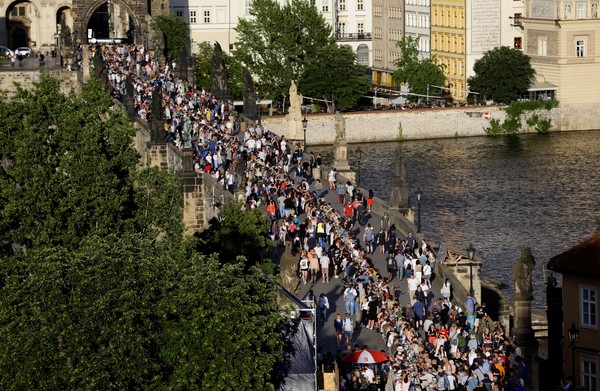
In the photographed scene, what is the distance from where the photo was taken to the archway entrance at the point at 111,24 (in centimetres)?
10744

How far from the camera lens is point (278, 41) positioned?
408 feet

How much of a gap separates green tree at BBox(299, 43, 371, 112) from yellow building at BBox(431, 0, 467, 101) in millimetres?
9142

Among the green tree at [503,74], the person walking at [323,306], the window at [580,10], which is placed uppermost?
the window at [580,10]

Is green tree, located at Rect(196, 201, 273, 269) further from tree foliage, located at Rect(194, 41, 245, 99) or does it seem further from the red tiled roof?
tree foliage, located at Rect(194, 41, 245, 99)

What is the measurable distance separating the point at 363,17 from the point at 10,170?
9466cm

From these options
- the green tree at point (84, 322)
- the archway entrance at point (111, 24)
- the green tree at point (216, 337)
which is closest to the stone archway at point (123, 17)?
the archway entrance at point (111, 24)

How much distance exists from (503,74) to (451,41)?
398 inches

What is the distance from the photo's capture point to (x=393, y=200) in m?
64.2

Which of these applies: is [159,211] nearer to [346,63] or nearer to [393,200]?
[393,200]

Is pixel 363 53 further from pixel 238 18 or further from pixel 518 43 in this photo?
pixel 518 43

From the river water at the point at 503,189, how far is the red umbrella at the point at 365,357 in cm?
2184

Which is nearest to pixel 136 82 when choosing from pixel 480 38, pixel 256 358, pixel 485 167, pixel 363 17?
pixel 485 167

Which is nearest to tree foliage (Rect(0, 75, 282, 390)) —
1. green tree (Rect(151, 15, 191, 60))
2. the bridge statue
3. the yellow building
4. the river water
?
the bridge statue

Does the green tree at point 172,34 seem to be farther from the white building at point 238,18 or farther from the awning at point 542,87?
the awning at point 542,87
